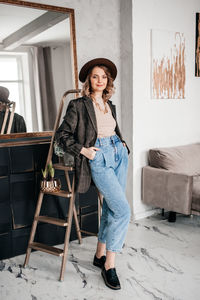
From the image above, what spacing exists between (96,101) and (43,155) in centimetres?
76

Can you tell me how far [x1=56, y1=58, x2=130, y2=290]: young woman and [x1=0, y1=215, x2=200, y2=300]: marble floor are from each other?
0.50 ft

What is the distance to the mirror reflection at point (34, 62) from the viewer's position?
8.46 feet

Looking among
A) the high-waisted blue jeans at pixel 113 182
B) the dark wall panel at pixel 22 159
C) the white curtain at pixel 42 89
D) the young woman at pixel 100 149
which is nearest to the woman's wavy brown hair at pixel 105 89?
the young woman at pixel 100 149

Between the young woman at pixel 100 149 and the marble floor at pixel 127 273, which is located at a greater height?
the young woman at pixel 100 149

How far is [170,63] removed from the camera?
139 inches

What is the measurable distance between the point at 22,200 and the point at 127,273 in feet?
3.34

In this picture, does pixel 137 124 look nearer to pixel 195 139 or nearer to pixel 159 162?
pixel 159 162

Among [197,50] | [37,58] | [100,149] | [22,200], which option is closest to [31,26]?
[37,58]

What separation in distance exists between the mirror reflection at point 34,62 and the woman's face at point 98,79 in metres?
0.69

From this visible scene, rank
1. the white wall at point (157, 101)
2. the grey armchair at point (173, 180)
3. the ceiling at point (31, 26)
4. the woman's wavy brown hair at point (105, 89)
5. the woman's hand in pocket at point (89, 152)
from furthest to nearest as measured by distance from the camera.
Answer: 1. the white wall at point (157, 101)
2. the grey armchair at point (173, 180)
3. the ceiling at point (31, 26)
4. the woman's wavy brown hair at point (105, 89)
5. the woman's hand in pocket at point (89, 152)

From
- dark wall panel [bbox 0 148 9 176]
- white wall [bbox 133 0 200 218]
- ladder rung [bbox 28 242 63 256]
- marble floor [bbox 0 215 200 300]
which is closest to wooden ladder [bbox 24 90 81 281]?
ladder rung [bbox 28 242 63 256]

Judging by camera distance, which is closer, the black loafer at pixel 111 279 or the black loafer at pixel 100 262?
the black loafer at pixel 111 279

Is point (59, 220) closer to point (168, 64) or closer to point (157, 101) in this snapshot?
point (157, 101)

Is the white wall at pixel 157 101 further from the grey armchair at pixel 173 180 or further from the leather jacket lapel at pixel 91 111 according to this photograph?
the leather jacket lapel at pixel 91 111
